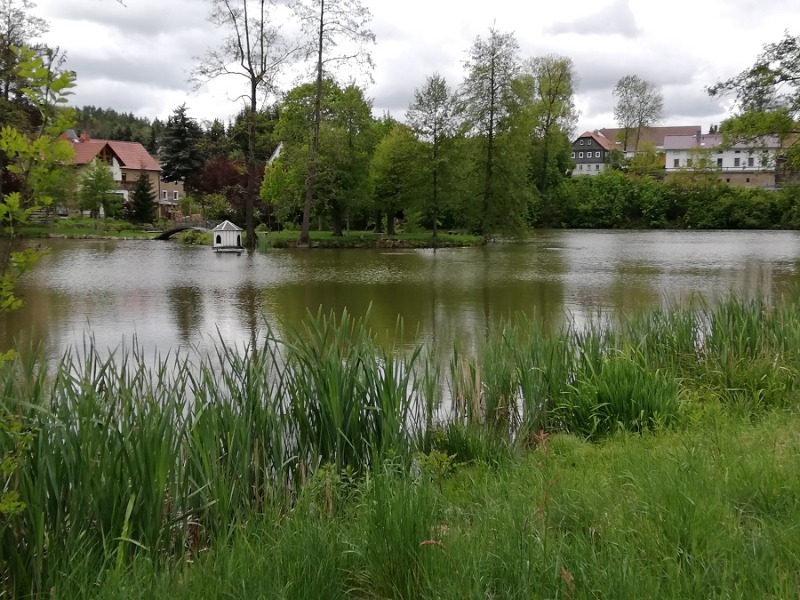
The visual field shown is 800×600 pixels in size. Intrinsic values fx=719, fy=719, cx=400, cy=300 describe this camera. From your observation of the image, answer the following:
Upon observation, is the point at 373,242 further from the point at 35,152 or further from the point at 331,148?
the point at 35,152

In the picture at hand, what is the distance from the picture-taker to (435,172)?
29.9m

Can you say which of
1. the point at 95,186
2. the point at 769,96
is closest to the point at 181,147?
the point at 95,186

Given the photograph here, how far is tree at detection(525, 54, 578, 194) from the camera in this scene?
48281mm

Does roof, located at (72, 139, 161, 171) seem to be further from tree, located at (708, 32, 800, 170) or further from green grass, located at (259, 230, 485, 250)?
tree, located at (708, 32, 800, 170)

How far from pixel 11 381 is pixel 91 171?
38504 millimetres

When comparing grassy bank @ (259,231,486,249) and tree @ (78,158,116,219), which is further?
tree @ (78,158,116,219)

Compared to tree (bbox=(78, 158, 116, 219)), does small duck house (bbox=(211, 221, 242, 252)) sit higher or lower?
lower

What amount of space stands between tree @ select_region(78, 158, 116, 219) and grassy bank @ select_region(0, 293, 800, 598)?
36704mm

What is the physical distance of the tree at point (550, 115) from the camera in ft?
158

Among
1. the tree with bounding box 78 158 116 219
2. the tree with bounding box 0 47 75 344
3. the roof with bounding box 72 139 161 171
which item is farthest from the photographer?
the roof with bounding box 72 139 161 171

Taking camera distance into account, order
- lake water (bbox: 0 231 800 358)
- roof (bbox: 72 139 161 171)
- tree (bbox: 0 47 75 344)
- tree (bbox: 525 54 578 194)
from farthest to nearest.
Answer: roof (bbox: 72 139 161 171) → tree (bbox: 525 54 578 194) → lake water (bbox: 0 231 800 358) → tree (bbox: 0 47 75 344)

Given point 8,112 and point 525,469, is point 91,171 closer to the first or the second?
point 8,112

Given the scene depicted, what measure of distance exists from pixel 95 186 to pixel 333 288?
93.2ft

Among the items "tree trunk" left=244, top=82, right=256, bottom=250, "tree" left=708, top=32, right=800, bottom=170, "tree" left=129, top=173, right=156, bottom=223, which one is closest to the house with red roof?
"tree" left=129, top=173, right=156, bottom=223
